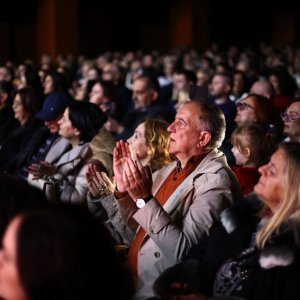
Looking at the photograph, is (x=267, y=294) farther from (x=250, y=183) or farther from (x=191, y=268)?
(x=250, y=183)

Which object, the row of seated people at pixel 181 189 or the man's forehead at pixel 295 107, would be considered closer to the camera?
the row of seated people at pixel 181 189

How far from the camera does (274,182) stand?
2.86 metres

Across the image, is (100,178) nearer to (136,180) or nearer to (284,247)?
(136,180)

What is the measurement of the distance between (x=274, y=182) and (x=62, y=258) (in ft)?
4.36

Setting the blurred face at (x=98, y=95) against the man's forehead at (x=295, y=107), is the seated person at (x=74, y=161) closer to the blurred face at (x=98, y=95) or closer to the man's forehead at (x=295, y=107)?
the man's forehead at (x=295, y=107)

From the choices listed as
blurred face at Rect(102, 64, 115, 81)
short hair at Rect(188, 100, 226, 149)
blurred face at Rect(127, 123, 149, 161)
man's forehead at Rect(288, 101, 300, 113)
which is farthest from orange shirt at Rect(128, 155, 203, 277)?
blurred face at Rect(102, 64, 115, 81)

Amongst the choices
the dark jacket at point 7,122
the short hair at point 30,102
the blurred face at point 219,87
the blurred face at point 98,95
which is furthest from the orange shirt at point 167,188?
the blurred face at point 219,87

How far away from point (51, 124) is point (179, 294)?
3266mm

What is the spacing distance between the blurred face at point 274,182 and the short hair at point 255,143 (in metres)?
1.25

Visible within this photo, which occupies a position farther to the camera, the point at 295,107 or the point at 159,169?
the point at 295,107

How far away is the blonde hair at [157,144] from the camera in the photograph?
4.41 meters

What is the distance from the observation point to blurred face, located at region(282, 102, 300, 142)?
4.28m

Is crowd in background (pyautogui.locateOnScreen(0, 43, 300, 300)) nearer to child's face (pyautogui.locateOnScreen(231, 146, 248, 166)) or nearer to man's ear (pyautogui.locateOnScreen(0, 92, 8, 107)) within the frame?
child's face (pyautogui.locateOnScreen(231, 146, 248, 166))

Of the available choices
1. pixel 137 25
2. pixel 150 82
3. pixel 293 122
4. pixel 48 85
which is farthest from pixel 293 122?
pixel 137 25
